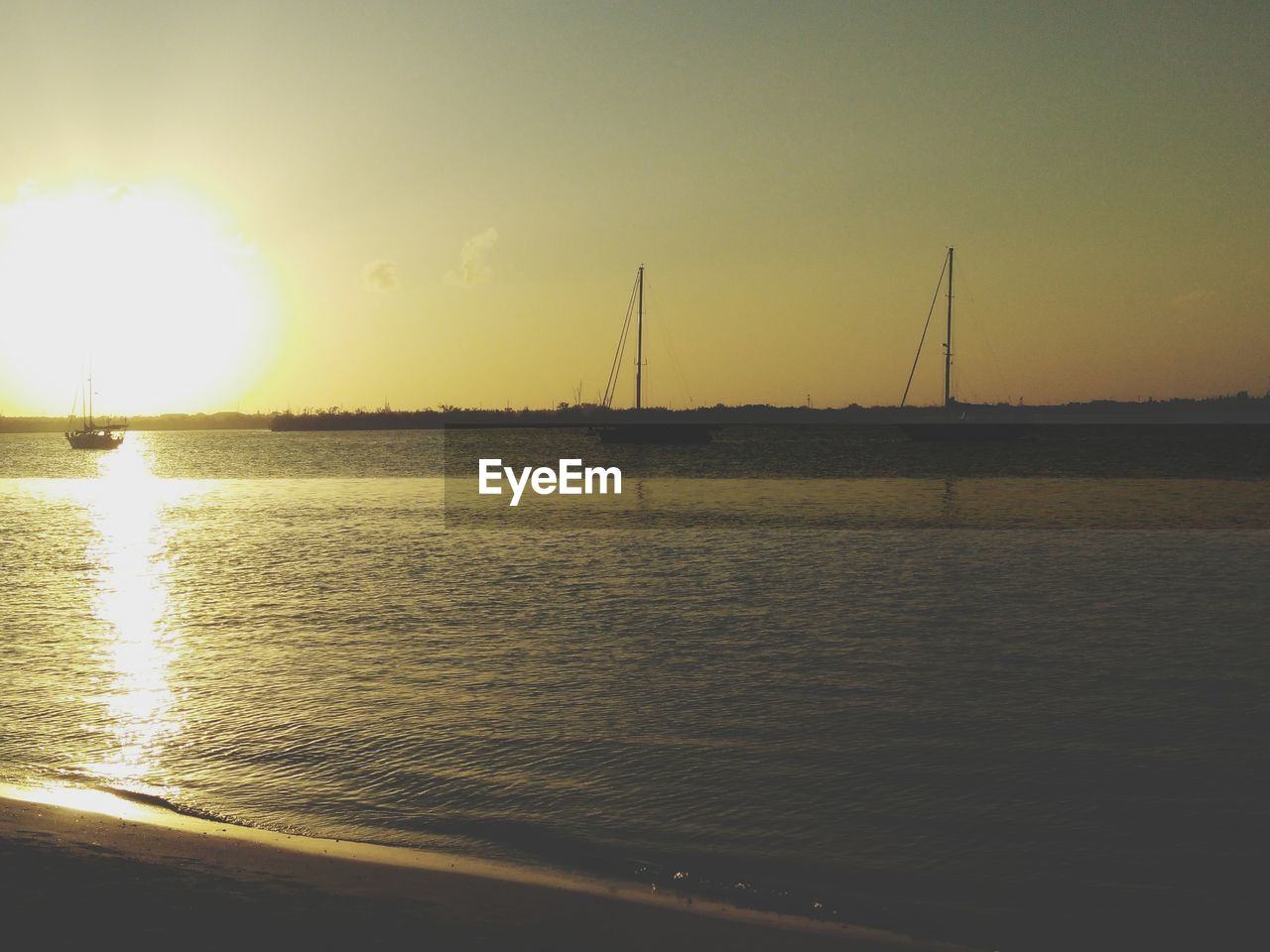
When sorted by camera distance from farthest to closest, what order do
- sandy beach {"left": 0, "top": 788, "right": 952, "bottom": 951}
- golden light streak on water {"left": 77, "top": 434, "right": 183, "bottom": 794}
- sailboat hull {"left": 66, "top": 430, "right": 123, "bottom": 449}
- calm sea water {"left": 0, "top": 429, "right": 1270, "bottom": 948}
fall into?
sailboat hull {"left": 66, "top": 430, "right": 123, "bottom": 449}, golden light streak on water {"left": 77, "top": 434, "right": 183, "bottom": 794}, calm sea water {"left": 0, "top": 429, "right": 1270, "bottom": 948}, sandy beach {"left": 0, "top": 788, "right": 952, "bottom": 951}

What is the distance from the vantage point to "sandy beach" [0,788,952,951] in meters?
7.55

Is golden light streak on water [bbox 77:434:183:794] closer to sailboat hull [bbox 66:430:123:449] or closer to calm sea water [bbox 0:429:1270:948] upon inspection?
calm sea water [bbox 0:429:1270:948]

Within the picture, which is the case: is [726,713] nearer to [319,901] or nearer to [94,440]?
[319,901]

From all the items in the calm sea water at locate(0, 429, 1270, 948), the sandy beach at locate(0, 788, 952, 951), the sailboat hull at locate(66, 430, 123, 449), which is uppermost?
the sailboat hull at locate(66, 430, 123, 449)

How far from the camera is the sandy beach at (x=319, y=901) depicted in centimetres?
755

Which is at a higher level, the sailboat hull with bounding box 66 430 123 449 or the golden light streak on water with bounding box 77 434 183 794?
the sailboat hull with bounding box 66 430 123 449

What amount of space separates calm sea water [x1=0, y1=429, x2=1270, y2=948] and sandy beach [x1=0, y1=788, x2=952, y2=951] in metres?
0.73

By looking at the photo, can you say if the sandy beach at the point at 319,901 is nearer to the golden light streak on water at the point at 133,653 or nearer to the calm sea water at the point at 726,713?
the calm sea water at the point at 726,713

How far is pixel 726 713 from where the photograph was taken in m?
16.2

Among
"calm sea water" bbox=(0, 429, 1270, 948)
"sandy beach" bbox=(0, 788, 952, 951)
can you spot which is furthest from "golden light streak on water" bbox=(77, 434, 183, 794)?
"sandy beach" bbox=(0, 788, 952, 951)

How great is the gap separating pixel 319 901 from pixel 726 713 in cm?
909

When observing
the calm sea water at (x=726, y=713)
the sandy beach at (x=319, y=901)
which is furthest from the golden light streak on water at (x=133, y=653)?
the sandy beach at (x=319, y=901)

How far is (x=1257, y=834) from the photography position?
10805mm

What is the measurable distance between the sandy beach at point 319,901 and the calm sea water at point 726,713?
0.73 m
